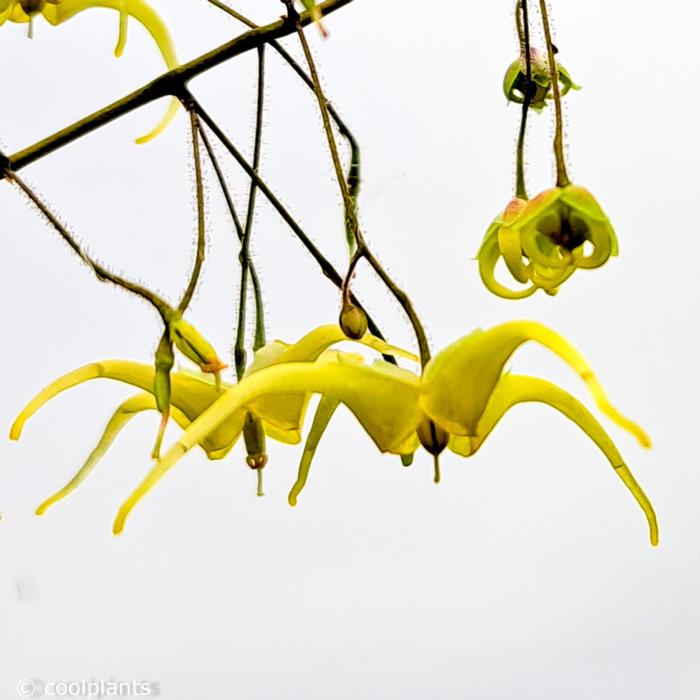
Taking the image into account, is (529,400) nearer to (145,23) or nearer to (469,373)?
(469,373)

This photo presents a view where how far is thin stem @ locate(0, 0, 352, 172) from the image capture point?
2.28ft

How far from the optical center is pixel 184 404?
0.70m

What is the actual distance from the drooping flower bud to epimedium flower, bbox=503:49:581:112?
0.20 meters

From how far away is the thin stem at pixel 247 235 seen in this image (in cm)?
69

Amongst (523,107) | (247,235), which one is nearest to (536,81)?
(523,107)

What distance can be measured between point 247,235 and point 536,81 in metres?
0.17

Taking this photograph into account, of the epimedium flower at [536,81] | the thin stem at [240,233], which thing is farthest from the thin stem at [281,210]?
the epimedium flower at [536,81]

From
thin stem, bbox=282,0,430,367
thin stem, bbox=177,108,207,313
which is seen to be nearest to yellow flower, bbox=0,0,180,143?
thin stem, bbox=177,108,207,313

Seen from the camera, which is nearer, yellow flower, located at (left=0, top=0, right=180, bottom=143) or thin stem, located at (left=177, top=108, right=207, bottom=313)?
thin stem, located at (left=177, top=108, right=207, bottom=313)

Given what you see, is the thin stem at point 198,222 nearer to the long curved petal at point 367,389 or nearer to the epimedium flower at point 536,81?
the long curved petal at point 367,389

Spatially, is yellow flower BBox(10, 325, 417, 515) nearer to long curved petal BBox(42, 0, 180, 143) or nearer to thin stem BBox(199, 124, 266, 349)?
thin stem BBox(199, 124, 266, 349)

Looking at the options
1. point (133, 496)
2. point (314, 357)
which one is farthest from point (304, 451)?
point (133, 496)

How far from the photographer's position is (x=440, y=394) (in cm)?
61

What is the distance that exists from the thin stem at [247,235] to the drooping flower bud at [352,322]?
11 cm
